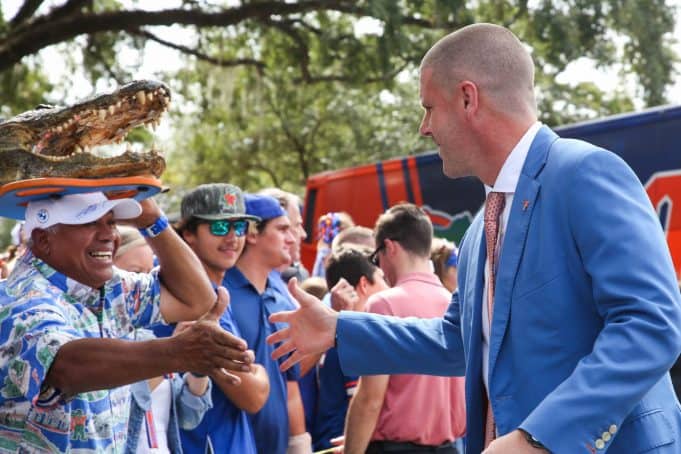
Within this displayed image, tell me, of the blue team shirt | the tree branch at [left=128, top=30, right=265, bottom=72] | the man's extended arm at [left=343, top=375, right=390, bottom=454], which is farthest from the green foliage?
the blue team shirt

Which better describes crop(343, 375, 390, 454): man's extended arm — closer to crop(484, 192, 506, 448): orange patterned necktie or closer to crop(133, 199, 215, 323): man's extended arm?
crop(133, 199, 215, 323): man's extended arm

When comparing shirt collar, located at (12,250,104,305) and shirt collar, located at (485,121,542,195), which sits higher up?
shirt collar, located at (485,121,542,195)

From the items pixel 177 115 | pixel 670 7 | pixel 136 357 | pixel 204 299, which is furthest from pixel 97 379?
pixel 177 115

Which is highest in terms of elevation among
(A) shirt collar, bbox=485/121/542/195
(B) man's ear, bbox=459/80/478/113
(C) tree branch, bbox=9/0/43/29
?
(C) tree branch, bbox=9/0/43/29

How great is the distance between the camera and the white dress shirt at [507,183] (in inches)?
127

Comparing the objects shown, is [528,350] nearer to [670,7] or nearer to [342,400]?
[342,400]

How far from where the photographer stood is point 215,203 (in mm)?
5551

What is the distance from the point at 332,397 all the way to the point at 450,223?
15.3 feet

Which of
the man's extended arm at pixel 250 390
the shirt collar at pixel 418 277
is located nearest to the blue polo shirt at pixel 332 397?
the shirt collar at pixel 418 277

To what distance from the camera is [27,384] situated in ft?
10.8

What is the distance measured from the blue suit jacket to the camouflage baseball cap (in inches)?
97.6

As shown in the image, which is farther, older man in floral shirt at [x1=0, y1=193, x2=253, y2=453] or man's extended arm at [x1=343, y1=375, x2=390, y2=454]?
man's extended arm at [x1=343, y1=375, x2=390, y2=454]

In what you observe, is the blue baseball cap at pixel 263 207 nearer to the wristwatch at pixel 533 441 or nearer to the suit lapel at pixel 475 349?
the suit lapel at pixel 475 349

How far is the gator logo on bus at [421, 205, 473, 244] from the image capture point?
409 inches
